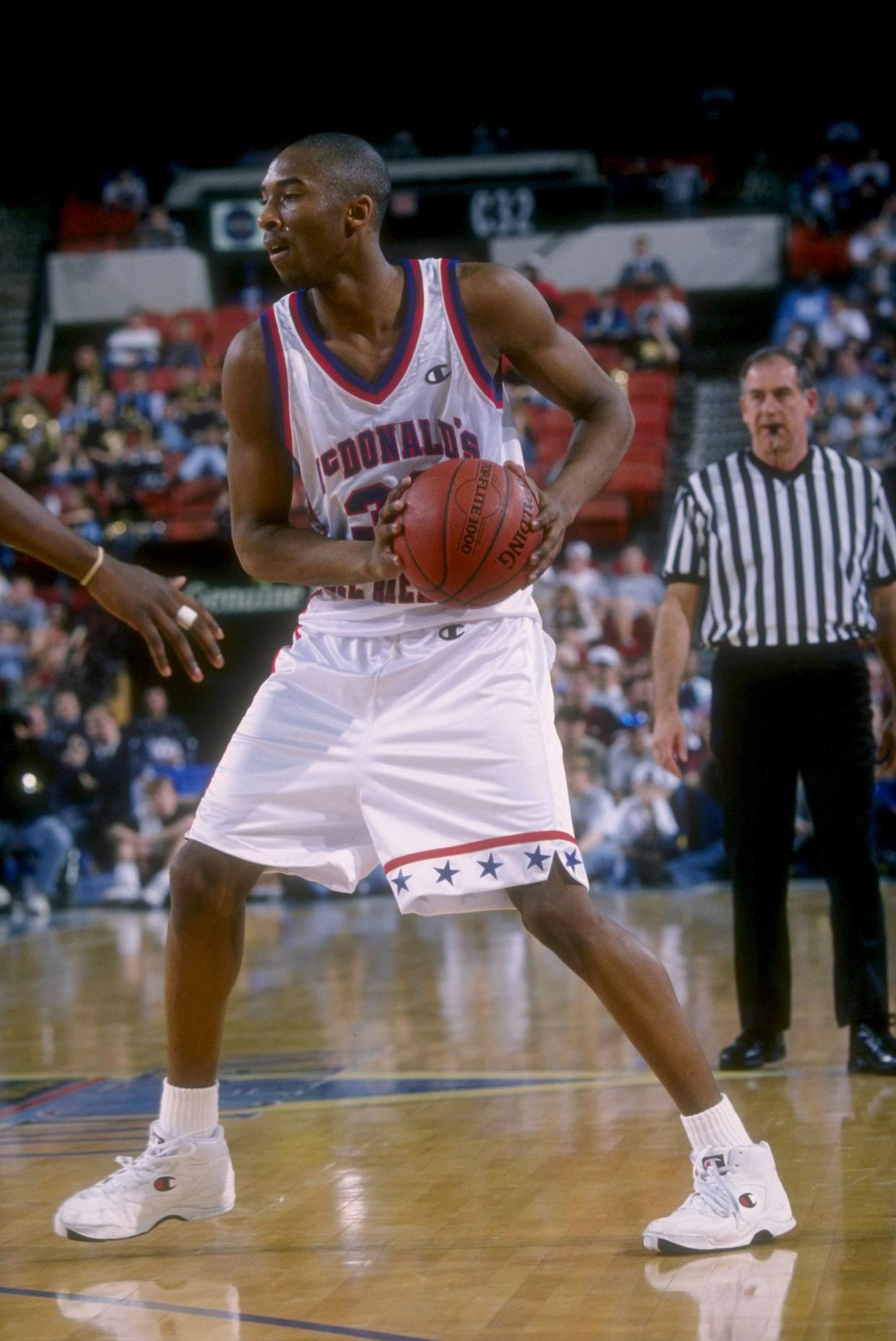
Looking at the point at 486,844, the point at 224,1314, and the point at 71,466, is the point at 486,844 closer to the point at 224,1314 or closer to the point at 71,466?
the point at 224,1314

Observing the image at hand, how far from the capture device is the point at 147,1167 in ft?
10.2

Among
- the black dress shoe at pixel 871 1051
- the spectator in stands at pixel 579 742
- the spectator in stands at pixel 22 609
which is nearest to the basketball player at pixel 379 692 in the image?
the black dress shoe at pixel 871 1051

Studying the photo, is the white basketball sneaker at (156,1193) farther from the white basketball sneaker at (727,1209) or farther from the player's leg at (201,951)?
the white basketball sneaker at (727,1209)

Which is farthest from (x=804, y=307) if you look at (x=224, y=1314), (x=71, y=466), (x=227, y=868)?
(x=224, y=1314)

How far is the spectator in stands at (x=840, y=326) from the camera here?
15059 mm

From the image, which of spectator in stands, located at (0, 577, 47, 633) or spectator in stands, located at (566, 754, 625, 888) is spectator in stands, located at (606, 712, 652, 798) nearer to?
spectator in stands, located at (566, 754, 625, 888)

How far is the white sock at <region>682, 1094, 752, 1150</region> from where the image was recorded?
9.46 ft

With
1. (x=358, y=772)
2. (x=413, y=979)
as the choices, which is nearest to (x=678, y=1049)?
(x=358, y=772)

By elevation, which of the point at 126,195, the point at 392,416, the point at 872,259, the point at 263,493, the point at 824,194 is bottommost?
the point at 263,493

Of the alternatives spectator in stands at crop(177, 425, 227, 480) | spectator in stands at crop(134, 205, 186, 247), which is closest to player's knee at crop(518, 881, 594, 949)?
spectator in stands at crop(177, 425, 227, 480)

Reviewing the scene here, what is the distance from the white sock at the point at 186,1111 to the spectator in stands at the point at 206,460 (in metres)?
11.3

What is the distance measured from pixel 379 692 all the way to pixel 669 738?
1650 mm

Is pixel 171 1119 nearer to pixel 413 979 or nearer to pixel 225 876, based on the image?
pixel 225 876

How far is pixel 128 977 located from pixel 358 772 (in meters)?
4.13
